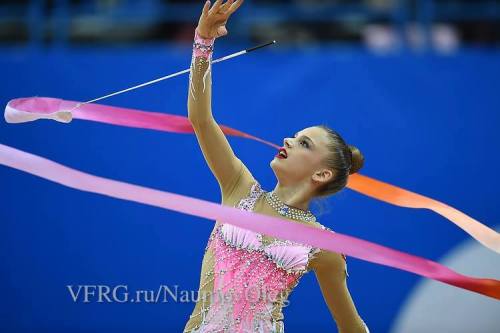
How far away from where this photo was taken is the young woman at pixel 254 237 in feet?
7.13

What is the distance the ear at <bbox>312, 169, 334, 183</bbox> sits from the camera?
2.33 m

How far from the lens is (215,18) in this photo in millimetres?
2119

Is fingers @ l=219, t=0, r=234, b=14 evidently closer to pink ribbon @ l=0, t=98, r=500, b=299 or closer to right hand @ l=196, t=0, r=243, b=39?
right hand @ l=196, t=0, r=243, b=39

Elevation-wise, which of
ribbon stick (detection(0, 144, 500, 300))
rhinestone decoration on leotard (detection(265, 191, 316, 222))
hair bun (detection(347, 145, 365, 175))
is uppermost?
hair bun (detection(347, 145, 365, 175))

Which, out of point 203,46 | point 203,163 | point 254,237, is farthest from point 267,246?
point 203,163

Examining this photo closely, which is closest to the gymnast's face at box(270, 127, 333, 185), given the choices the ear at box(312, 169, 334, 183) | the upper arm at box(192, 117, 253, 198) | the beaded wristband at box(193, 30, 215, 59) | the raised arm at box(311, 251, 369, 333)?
the ear at box(312, 169, 334, 183)

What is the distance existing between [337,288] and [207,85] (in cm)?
69

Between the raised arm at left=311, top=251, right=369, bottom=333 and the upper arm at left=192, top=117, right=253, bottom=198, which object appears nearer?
the upper arm at left=192, top=117, right=253, bottom=198

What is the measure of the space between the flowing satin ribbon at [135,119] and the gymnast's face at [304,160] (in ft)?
0.77

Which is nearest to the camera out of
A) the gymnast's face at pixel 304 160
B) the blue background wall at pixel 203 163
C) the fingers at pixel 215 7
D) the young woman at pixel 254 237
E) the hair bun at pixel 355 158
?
the fingers at pixel 215 7

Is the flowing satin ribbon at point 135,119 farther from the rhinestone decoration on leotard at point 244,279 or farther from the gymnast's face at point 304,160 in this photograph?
the rhinestone decoration on leotard at point 244,279

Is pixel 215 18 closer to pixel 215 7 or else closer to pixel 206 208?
pixel 215 7

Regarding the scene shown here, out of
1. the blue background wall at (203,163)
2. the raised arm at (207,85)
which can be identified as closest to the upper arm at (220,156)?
the raised arm at (207,85)

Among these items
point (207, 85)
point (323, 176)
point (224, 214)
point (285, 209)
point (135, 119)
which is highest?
point (135, 119)
